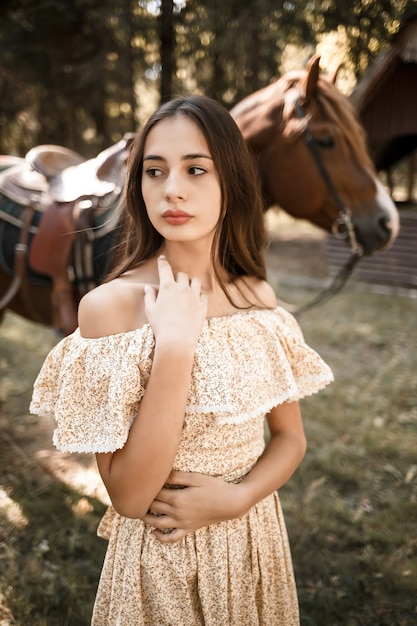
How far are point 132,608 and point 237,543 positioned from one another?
0.28m

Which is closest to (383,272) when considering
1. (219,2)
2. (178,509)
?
(219,2)

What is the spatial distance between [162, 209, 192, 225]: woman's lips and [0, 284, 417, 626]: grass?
1128 mm

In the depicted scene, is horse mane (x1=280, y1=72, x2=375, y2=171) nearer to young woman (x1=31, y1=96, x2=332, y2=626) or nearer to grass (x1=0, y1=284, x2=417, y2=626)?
young woman (x1=31, y1=96, x2=332, y2=626)

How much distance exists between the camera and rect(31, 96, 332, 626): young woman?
1021 mm

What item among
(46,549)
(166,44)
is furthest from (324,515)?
(166,44)

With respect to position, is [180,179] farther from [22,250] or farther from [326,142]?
[22,250]

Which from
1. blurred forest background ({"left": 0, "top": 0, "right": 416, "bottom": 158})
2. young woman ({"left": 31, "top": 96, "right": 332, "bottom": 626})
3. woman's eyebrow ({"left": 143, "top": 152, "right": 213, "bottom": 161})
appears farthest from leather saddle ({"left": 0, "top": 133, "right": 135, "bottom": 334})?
woman's eyebrow ({"left": 143, "top": 152, "right": 213, "bottom": 161})

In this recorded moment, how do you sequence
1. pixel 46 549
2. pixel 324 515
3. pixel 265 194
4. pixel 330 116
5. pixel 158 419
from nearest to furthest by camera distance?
1. pixel 158 419
2. pixel 46 549
3. pixel 330 116
4. pixel 324 515
5. pixel 265 194

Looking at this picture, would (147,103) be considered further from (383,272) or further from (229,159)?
(383,272)

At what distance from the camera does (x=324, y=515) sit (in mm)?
2410

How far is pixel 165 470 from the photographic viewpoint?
1.01 m

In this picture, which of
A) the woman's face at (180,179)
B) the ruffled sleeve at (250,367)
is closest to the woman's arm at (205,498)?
the ruffled sleeve at (250,367)

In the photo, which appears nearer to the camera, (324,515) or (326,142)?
(326,142)

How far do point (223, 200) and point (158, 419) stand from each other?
531 millimetres
